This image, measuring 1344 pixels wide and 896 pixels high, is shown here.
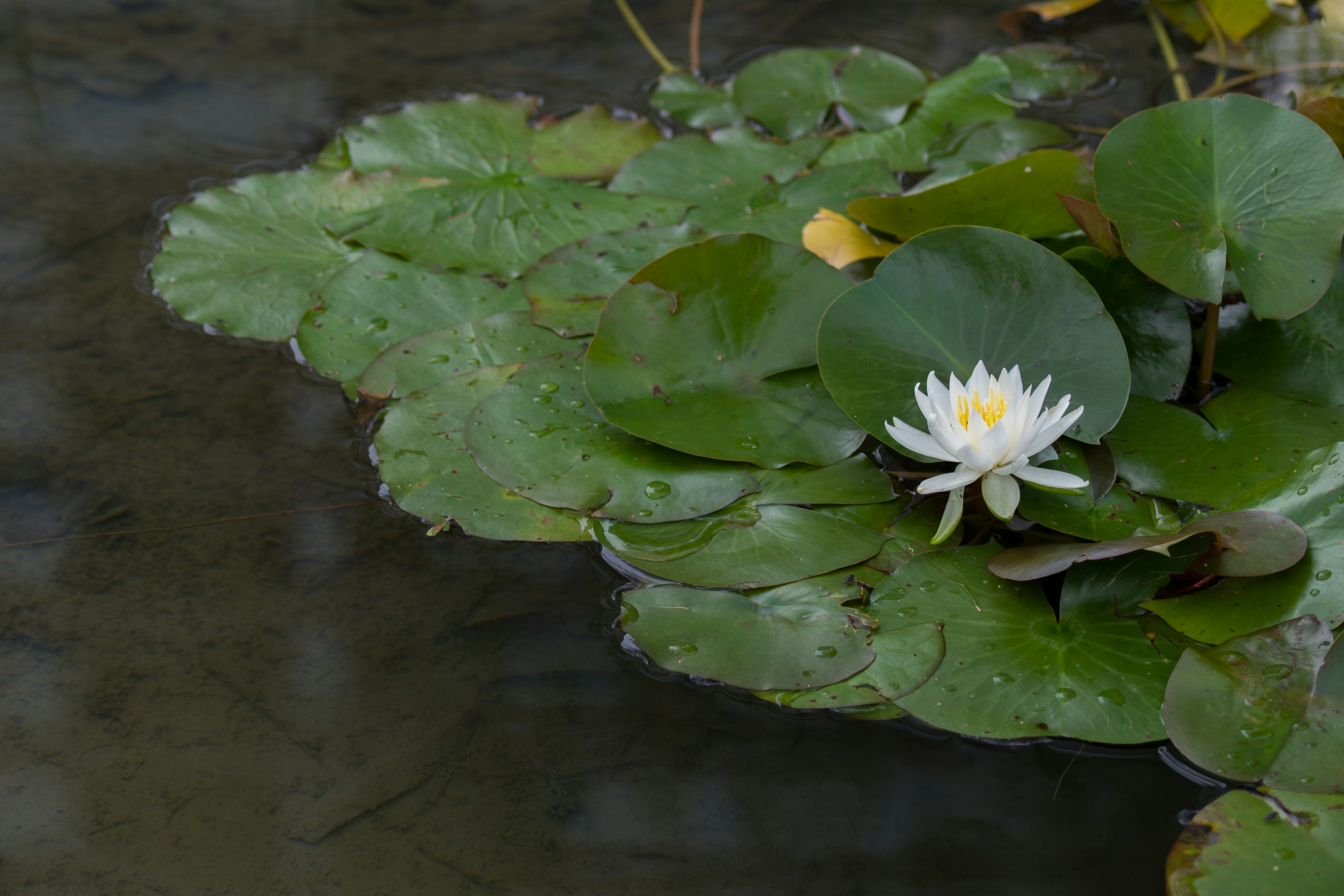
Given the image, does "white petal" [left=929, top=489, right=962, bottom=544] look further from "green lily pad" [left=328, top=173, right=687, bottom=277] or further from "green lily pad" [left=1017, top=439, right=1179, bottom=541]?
"green lily pad" [left=328, top=173, right=687, bottom=277]

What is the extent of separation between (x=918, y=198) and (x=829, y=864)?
3.50ft

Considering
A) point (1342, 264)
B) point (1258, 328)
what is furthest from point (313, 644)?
point (1342, 264)

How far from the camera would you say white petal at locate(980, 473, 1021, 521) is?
4.13 ft

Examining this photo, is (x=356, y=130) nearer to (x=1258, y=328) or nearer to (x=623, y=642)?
(x=623, y=642)

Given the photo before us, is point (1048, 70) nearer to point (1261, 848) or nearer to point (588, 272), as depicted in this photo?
point (588, 272)

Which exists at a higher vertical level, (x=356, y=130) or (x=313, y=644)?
(x=356, y=130)

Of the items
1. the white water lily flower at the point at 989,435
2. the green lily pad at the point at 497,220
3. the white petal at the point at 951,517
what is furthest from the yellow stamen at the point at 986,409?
the green lily pad at the point at 497,220

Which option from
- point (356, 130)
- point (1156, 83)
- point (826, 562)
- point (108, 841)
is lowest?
point (108, 841)

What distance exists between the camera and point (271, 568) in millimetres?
1427

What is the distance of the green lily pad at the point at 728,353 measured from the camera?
1.45m

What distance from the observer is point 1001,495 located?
1.27 meters

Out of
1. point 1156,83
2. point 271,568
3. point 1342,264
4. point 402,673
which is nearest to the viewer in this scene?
point 402,673

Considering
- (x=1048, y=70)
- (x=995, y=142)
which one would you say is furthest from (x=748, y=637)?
(x=1048, y=70)

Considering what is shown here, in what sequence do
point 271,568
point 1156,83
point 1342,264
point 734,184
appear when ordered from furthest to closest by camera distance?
point 1156,83, point 734,184, point 1342,264, point 271,568
